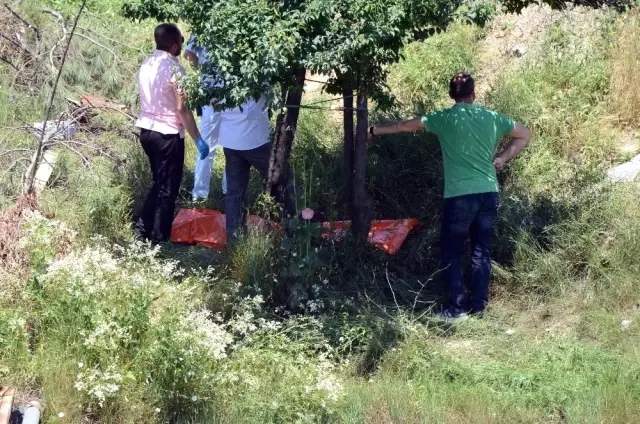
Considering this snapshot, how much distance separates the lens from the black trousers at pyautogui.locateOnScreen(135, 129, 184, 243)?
6.59 m

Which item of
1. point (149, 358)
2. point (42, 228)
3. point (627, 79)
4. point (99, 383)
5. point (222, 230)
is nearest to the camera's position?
point (99, 383)

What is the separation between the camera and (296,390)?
4664mm

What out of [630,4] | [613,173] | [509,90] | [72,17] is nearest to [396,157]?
[509,90]

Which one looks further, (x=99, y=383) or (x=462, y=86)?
(x=462, y=86)

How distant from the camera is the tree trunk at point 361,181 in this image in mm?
6281

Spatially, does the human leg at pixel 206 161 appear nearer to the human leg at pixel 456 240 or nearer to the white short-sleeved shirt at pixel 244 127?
the white short-sleeved shirt at pixel 244 127

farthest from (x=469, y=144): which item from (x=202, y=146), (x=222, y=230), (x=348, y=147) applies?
(x=222, y=230)

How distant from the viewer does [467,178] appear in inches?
232

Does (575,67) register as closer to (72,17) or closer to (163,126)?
(163,126)

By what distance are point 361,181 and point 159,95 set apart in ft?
5.22

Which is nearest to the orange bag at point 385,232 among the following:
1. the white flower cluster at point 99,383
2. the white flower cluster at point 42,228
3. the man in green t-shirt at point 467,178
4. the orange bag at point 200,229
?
the man in green t-shirt at point 467,178

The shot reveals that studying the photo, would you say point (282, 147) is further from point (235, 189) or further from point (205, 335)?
point (205, 335)

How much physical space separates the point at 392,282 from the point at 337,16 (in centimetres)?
199

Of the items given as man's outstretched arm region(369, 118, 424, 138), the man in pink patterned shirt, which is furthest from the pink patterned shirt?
man's outstretched arm region(369, 118, 424, 138)
